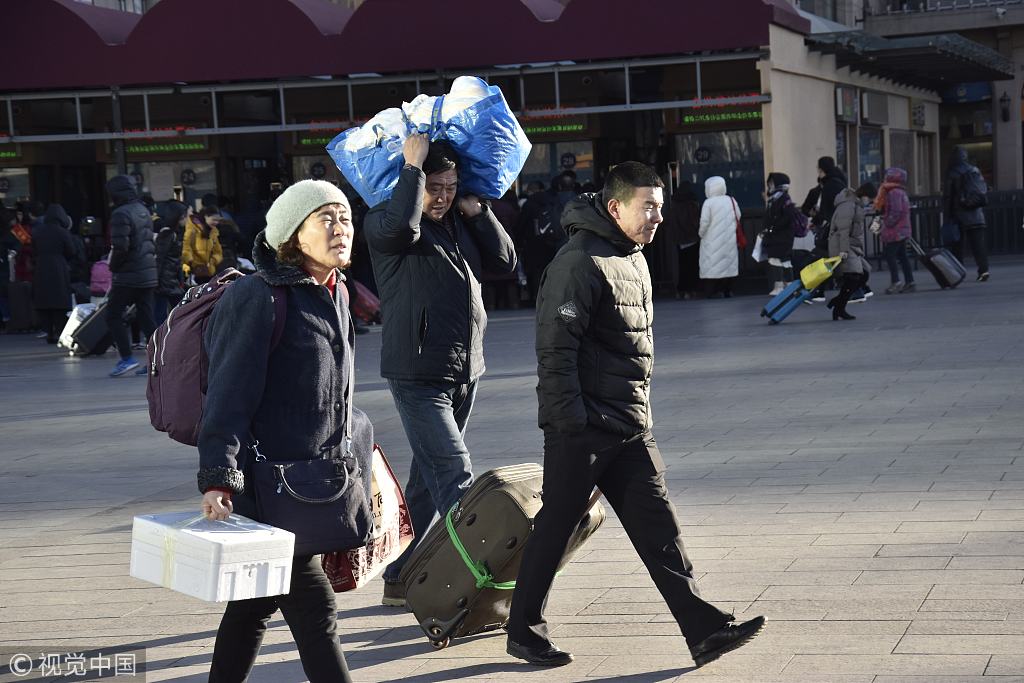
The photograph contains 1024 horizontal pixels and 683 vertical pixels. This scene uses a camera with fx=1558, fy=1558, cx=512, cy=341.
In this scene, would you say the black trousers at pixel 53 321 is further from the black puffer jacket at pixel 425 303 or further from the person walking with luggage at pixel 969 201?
the black puffer jacket at pixel 425 303

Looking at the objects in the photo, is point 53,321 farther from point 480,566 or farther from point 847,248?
point 480,566

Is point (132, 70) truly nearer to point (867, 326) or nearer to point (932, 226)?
point (867, 326)

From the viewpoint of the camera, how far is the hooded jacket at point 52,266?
20047mm

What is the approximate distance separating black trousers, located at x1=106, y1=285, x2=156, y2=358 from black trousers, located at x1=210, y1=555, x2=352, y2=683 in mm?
11372

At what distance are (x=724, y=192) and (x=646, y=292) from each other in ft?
55.1

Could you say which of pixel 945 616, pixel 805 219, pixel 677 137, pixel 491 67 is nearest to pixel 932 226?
pixel 677 137

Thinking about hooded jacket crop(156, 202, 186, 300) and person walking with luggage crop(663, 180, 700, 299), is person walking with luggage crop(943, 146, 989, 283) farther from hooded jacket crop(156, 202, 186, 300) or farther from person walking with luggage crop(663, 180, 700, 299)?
hooded jacket crop(156, 202, 186, 300)

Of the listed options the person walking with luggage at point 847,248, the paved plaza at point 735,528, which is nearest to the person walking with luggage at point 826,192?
the person walking with luggage at point 847,248

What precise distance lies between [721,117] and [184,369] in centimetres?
2039

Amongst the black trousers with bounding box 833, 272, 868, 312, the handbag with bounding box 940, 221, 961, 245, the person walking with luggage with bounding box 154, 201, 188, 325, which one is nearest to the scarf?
the handbag with bounding box 940, 221, 961, 245

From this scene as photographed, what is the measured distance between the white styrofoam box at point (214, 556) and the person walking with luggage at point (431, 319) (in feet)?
5.42

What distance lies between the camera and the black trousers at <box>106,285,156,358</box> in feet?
50.4

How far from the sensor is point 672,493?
311 inches

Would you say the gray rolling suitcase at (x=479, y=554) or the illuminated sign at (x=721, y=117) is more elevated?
the illuminated sign at (x=721, y=117)
